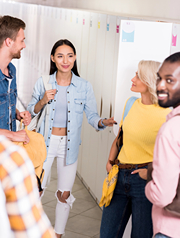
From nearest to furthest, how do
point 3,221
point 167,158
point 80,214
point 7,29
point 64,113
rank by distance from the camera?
point 3,221, point 167,158, point 7,29, point 64,113, point 80,214

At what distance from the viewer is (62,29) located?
5.04m

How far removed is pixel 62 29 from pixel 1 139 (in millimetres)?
4608

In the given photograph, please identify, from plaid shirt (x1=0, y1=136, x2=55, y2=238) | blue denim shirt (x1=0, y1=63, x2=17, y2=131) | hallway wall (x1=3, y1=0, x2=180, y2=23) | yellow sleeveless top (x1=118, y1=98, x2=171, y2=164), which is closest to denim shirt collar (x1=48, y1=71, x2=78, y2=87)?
blue denim shirt (x1=0, y1=63, x2=17, y2=131)

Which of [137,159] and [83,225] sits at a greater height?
[137,159]

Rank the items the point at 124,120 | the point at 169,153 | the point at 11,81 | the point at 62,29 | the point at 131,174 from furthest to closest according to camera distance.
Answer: the point at 62,29
the point at 11,81
the point at 124,120
the point at 131,174
the point at 169,153

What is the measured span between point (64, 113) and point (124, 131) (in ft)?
2.93

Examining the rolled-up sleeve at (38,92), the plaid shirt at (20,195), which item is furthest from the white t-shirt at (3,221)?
the rolled-up sleeve at (38,92)

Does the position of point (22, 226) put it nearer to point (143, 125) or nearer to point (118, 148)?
point (143, 125)

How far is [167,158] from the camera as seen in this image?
115 cm

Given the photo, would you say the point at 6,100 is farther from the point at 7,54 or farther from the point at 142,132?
the point at 142,132

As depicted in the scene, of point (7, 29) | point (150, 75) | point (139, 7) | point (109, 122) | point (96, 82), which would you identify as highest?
point (139, 7)

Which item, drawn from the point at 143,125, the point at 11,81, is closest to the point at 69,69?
the point at 11,81

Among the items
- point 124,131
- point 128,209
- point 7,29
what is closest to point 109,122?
point 124,131

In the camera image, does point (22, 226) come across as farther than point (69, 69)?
No
